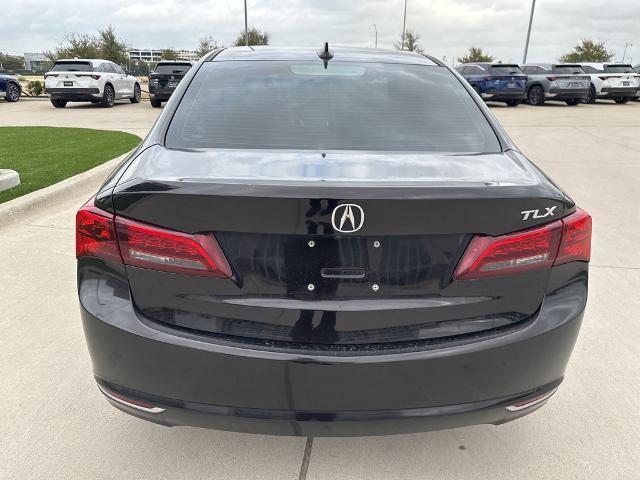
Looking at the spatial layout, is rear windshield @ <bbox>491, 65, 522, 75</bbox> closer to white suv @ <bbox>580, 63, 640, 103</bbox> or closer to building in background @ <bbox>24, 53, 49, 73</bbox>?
white suv @ <bbox>580, 63, 640, 103</bbox>

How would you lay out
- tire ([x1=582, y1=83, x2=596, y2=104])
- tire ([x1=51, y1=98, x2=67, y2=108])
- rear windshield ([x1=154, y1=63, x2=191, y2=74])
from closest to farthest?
1. rear windshield ([x1=154, y1=63, x2=191, y2=74])
2. tire ([x1=51, y1=98, x2=67, y2=108])
3. tire ([x1=582, y1=83, x2=596, y2=104])

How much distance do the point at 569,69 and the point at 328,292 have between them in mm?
23432

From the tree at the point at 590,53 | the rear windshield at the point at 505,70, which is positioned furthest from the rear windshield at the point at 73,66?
the tree at the point at 590,53

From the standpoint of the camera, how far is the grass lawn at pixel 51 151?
22.2 feet

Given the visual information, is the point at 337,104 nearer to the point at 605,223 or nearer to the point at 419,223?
the point at 419,223

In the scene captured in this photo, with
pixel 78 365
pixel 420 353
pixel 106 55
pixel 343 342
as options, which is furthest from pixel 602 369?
pixel 106 55

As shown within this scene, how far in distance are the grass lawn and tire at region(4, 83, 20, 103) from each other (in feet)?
39.0

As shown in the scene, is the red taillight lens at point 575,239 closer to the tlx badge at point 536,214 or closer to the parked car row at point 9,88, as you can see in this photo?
the tlx badge at point 536,214

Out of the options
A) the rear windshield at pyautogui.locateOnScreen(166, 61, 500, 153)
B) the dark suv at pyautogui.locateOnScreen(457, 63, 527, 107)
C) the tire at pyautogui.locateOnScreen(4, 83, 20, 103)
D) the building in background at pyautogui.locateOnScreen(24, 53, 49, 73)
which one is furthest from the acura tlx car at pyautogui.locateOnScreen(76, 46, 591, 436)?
the building in background at pyautogui.locateOnScreen(24, 53, 49, 73)

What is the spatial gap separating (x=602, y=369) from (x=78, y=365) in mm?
2896

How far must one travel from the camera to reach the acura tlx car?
166 centimetres

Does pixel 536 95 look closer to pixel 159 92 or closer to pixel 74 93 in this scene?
pixel 159 92

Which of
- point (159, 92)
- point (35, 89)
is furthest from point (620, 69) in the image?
point (35, 89)

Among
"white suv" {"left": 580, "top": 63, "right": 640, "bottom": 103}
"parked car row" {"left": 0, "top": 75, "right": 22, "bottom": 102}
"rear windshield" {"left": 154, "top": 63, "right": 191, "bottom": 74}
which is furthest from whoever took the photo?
"white suv" {"left": 580, "top": 63, "right": 640, "bottom": 103}
